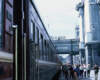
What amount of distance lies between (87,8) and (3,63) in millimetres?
42121

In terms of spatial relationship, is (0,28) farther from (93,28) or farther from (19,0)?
(93,28)

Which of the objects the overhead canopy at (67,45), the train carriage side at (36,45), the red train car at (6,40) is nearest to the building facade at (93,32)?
the overhead canopy at (67,45)

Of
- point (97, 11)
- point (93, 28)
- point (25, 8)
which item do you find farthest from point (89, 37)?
point (25, 8)

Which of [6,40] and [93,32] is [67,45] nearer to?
[93,32]

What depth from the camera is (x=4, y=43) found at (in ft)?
12.0

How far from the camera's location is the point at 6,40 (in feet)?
12.3

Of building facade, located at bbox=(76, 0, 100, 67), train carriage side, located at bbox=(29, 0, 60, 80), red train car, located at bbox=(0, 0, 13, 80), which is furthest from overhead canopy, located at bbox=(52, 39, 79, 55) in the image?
red train car, located at bbox=(0, 0, 13, 80)

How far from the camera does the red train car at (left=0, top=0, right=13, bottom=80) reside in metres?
3.59

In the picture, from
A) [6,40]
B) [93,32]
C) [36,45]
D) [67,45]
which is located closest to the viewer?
[6,40]

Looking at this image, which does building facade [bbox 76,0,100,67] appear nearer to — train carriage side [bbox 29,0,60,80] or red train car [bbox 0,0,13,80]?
train carriage side [bbox 29,0,60,80]

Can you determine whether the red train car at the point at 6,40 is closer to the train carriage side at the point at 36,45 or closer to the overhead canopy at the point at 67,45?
the train carriage side at the point at 36,45

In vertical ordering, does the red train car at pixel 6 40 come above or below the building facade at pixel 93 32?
below

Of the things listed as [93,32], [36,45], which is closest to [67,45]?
[93,32]

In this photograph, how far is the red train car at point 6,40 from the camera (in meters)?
3.59
